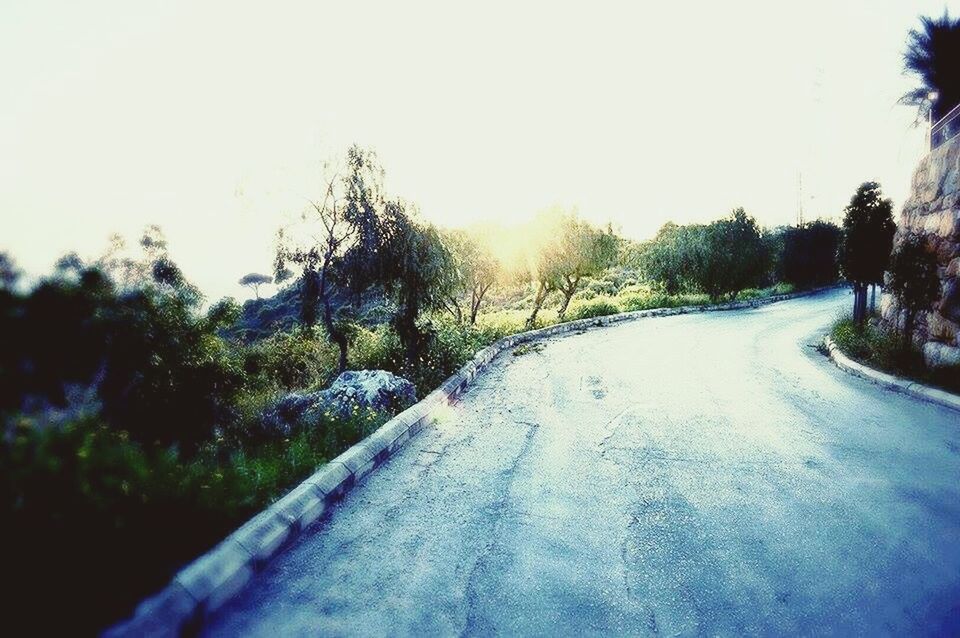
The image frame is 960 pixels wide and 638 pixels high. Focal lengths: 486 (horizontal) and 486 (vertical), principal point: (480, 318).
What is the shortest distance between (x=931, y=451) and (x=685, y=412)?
293 centimetres

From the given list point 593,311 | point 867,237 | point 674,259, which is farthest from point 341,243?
point 674,259

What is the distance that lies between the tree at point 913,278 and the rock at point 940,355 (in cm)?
53

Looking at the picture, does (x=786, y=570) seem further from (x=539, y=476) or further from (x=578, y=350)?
(x=578, y=350)

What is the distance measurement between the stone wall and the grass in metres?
0.24

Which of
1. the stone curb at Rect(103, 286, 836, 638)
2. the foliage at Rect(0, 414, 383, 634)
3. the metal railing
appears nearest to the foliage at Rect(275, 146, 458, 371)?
the stone curb at Rect(103, 286, 836, 638)

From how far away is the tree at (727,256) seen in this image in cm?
3306

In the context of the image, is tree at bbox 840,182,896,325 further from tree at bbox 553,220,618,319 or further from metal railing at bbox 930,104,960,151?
tree at bbox 553,220,618,319

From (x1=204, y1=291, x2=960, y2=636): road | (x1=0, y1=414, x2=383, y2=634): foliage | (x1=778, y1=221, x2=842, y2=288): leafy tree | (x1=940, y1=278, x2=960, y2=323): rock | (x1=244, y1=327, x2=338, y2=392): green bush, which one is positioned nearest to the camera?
(x1=0, y1=414, x2=383, y2=634): foliage

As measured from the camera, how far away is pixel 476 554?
12.8ft

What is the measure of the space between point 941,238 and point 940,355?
8.08 feet

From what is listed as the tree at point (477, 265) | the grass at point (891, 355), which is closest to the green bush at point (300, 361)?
the tree at point (477, 265)

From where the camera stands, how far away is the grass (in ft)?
27.3

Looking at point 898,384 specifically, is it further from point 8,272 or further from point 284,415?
point 8,272

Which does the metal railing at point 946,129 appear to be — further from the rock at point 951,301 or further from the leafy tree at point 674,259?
the leafy tree at point 674,259
